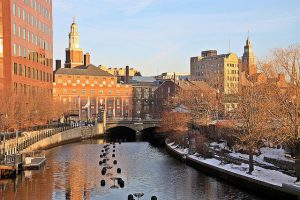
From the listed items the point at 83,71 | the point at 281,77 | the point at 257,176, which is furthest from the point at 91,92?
the point at 281,77

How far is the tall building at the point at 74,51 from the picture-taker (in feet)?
531

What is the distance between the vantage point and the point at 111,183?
4509 cm

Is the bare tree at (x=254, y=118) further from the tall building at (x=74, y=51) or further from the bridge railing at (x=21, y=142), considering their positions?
the tall building at (x=74, y=51)

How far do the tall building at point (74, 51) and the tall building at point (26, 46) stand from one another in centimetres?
5464

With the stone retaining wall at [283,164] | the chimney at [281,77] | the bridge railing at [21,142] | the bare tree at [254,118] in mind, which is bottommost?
the stone retaining wall at [283,164]

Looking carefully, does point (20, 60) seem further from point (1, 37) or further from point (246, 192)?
point (246, 192)

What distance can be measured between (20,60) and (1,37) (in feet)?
22.9

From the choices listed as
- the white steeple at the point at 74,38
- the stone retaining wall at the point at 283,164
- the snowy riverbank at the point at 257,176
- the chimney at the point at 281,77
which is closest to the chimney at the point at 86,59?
the white steeple at the point at 74,38

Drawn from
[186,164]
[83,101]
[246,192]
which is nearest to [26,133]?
[186,164]

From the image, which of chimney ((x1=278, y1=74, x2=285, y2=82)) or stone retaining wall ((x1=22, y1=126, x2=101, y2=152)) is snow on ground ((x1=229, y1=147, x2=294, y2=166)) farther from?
stone retaining wall ((x1=22, y1=126, x2=101, y2=152))

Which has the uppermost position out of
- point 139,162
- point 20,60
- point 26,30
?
point 26,30

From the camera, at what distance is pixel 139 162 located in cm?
6181

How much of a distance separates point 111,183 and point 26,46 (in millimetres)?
50516

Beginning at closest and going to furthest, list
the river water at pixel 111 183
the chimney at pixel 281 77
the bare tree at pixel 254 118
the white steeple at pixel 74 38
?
the river water at pixel 111 183, the chimney at pixel 281 77, the bare tree at pixel 254 118, the white steeple at pixel 74 38
